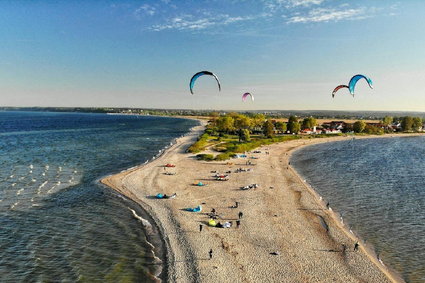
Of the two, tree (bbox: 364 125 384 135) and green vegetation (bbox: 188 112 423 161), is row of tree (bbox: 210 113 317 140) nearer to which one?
green vegetation (bbox: 188 112 423 161)

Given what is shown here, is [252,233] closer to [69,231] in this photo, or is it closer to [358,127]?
[69,231]

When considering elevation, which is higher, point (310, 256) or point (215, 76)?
point (215, 76)

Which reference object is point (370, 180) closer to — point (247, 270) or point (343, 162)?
point (343, 162)

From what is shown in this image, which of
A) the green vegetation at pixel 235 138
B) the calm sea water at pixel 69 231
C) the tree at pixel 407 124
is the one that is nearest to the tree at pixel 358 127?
the tree at pixel 407 124

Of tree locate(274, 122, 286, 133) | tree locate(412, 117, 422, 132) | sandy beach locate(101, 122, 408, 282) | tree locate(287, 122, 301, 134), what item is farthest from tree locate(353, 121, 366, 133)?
sandy beach locate(101, 122, 408, 282)

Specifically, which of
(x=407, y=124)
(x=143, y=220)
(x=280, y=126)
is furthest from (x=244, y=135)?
(x=407, y=124)

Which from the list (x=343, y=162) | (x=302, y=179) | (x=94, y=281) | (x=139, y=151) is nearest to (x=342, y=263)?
(x=94, y=281)

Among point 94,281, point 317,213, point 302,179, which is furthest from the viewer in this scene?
point 302,179
